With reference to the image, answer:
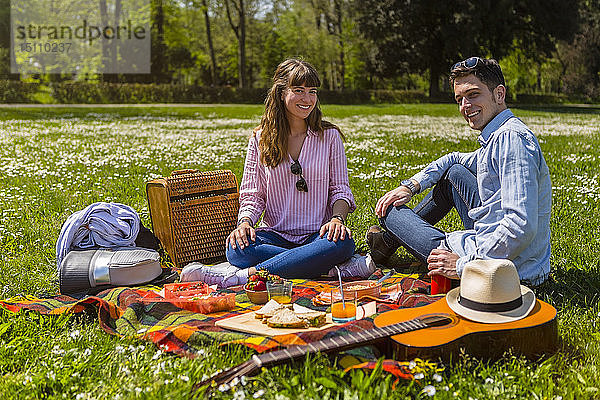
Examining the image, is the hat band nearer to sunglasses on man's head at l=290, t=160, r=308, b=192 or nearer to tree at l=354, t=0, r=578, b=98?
sunglasses on man's head at l=290, t=160, r=308, b=192

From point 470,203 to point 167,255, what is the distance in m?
2.69

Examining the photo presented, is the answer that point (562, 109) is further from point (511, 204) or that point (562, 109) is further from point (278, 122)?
point (511, 204)

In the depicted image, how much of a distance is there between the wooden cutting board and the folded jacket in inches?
67.8

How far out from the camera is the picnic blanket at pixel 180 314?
129 inches

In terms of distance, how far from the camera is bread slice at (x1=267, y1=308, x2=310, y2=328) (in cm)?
342

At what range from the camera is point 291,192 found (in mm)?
5102

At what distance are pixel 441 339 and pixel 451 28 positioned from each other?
42222mm

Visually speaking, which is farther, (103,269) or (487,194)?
(103,269)

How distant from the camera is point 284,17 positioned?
61625 mm

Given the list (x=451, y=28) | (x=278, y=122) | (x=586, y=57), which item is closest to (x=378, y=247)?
(x=278, y=122)

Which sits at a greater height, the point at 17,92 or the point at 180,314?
the point at 17,92

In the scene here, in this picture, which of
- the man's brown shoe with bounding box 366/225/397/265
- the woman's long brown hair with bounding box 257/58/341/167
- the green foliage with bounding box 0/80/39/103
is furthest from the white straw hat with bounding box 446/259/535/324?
the green foliage with bounding box 0/80/39/103

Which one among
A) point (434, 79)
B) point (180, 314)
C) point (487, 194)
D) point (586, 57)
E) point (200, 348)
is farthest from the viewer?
point (586, 57)

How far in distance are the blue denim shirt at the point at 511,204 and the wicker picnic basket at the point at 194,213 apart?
2240 mm
